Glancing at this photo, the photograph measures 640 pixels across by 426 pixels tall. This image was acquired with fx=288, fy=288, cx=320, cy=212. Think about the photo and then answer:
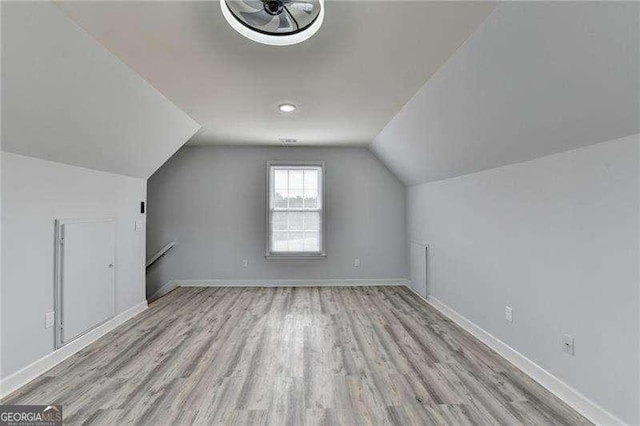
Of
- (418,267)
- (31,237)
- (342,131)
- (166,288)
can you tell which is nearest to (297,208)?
(342,131)

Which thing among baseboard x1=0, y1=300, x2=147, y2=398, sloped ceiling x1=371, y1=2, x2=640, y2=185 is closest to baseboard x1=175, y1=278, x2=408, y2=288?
baseboard x1=0, y1=300, x2=147, y2=398

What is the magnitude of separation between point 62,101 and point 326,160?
352 cm

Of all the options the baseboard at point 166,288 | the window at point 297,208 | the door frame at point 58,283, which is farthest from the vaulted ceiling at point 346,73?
the baseboard at point 166,288

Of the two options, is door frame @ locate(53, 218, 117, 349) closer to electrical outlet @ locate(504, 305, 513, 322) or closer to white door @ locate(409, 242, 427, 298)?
electrical outlet @ locate(504, 305, 513, 322)

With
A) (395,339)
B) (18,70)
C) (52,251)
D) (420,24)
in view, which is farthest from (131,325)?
(420,24)

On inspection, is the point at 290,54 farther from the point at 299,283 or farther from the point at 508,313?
the point at 299,283

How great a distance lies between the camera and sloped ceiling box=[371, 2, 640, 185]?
4.27 feet

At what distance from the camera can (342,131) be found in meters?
3.95

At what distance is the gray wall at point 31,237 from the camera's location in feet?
6.64

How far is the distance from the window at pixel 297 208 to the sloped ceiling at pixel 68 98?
212 centimetres

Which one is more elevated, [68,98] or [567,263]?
[68,98]

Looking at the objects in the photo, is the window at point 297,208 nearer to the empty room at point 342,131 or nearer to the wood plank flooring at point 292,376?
the empty room at point 342,131

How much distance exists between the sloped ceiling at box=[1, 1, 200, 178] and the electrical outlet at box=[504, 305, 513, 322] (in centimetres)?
364

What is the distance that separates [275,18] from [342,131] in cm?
246
